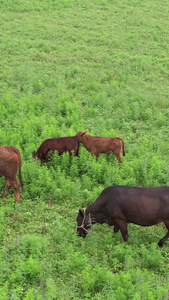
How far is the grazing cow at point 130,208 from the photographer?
797 cm

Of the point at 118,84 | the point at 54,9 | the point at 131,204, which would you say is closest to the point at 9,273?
the point at 131,204

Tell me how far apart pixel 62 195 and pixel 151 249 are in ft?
9.59

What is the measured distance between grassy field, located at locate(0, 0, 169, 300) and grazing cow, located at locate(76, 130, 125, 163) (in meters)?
0.28

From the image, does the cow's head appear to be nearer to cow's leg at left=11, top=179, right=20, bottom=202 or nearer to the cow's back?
the cow's back

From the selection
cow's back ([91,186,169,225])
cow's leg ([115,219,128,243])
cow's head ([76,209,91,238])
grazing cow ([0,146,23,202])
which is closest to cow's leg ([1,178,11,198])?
grazing cow ([0,146,23,202])

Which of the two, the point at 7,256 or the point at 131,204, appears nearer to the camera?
the point at 7,256

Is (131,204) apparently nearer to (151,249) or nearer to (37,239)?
(151,249)

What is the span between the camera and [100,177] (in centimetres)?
1062

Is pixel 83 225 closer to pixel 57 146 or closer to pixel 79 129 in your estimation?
pixel 57 146

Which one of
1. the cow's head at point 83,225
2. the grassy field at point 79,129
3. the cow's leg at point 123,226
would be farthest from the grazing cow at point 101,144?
the cow's leg at point 123,226

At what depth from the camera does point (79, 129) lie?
43.7 ft

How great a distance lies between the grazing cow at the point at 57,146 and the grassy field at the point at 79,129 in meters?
0.27

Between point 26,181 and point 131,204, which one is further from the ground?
point 131,204

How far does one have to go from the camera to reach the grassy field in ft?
23.2
